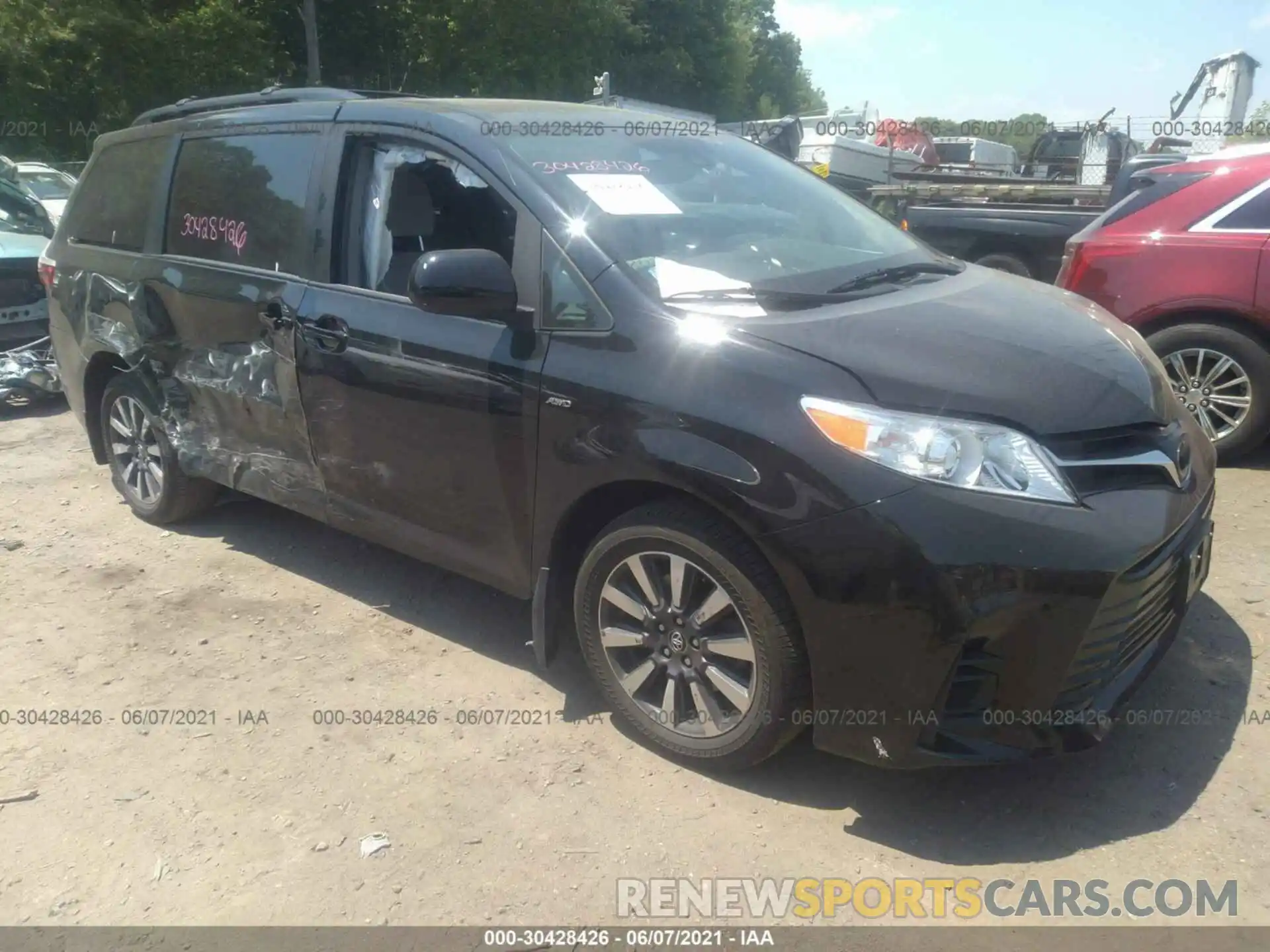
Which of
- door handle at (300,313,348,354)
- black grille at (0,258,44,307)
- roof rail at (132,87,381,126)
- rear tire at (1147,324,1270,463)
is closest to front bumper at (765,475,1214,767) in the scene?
door handle at (300,313,348,354)

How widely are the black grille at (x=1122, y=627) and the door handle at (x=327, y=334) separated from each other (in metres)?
2.54

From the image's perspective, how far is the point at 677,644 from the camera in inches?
114

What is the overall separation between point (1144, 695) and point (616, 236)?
7.16 feet

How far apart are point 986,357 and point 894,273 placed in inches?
31.5

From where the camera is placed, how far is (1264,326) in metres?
5.18

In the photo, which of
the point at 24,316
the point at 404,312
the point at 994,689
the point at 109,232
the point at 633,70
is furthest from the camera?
the point at 633,70

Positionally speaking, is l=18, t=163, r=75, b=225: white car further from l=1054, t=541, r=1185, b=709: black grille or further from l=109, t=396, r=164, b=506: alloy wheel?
l=1054, t=541, r=1185, b=709: black grille

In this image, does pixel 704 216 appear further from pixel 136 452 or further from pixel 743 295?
pixel 136 452

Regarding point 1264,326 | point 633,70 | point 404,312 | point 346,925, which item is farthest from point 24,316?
point 633,70

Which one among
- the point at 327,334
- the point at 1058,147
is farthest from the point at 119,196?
the point at 1058,147

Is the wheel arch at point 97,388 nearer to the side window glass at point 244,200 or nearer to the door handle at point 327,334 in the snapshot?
the side window glass at point 244,200

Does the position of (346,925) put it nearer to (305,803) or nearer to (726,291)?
(305,803)

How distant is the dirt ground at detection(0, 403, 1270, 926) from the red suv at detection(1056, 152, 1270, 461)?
1.49 metres

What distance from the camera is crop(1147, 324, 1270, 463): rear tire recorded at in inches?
205
